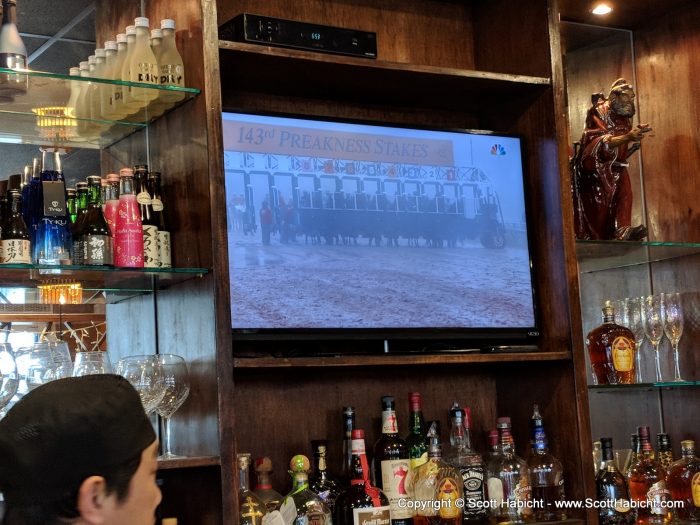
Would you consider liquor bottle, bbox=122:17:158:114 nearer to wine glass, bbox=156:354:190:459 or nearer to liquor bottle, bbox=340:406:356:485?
wine glass, bbox=156:354:190:459

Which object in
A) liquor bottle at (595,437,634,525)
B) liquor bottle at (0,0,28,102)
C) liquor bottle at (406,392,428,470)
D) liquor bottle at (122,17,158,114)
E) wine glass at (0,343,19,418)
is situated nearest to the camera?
wine glass at (0,343,19,418)

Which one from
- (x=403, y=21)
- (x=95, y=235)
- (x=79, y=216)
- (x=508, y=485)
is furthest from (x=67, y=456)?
(x=403, y=21)

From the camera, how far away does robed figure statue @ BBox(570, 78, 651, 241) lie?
10.6 ft

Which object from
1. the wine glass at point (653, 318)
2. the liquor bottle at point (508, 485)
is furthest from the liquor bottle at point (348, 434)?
the wine glass at point (653, 318)

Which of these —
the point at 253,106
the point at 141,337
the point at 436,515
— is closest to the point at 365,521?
the point at 436,515

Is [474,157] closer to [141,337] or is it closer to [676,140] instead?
[676,140]

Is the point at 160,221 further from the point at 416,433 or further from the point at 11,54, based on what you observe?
the point at 416,433

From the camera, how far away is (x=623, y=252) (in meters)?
3.26

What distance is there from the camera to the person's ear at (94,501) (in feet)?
4.51

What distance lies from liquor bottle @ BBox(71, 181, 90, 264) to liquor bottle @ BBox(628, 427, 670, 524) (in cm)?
170

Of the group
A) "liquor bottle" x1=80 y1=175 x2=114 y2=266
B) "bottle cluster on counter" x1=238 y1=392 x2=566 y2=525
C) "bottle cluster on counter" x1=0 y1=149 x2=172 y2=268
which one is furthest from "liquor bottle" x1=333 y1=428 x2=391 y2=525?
"liquor bottle" x1=80 y1=175 x2=114 y2=266

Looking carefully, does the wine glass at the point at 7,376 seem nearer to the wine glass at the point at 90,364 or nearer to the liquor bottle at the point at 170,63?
the wine glass at the point at 90,364

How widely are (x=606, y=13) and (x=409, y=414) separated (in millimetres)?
1550

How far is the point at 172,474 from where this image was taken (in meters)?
2.59
